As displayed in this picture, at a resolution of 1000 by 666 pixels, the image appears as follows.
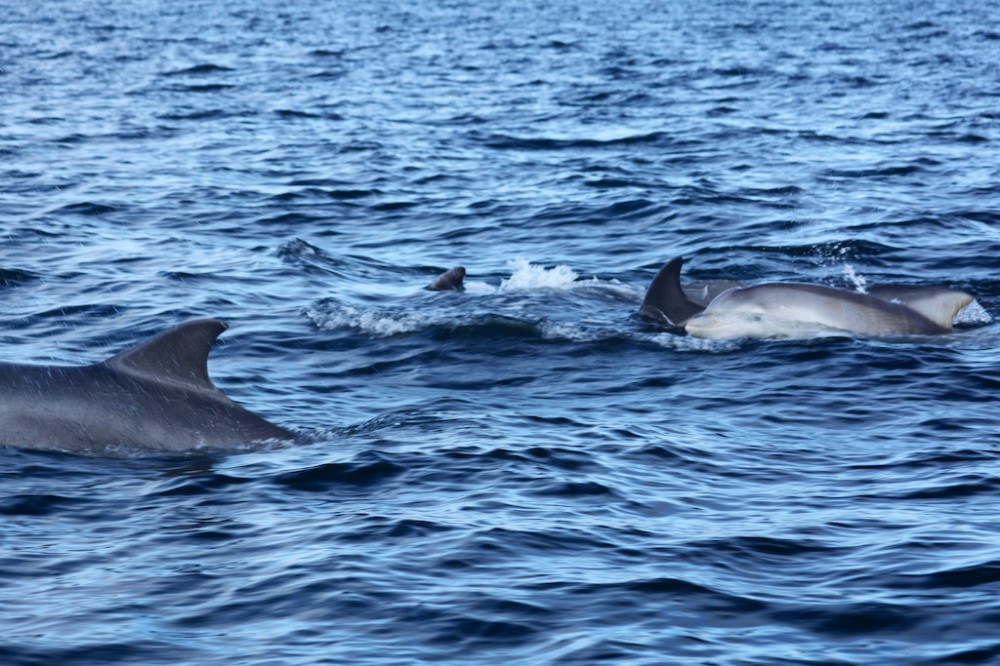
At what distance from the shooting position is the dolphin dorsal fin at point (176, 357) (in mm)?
10797

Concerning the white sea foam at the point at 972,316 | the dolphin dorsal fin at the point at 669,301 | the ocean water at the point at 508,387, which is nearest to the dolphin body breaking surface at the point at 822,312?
the dolphin dorsal fin at the point at 669,301

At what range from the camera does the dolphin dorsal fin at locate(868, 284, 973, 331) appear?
15.3 metres

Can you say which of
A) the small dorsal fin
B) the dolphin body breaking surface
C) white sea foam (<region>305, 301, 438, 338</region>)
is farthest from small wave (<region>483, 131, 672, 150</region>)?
the dolphin body breaking surface

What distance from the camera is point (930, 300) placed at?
15.4 meters

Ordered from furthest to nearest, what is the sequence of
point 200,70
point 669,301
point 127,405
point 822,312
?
point 200,70 → point 669,301 → point 822,312 → point 127,405

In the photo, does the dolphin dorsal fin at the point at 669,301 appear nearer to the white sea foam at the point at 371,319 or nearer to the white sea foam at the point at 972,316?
the white sea foam at the point at 371,319

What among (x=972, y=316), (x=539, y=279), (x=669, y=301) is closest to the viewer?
(x=669, y=301)

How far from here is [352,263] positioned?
19.9 m

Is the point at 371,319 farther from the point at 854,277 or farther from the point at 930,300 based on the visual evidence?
the point at 854,277

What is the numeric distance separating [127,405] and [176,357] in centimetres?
52

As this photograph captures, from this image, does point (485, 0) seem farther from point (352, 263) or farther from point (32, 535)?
point (32, 535)

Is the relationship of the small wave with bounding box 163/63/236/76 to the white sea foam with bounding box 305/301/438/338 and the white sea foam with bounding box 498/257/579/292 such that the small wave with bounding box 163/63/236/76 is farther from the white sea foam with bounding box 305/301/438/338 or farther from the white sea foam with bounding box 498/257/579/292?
the white sea foam with bounding box 305/301/438/338

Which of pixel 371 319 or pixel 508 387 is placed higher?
pixel 371 319

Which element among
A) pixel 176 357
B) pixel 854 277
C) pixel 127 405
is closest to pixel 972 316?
pixel 854 277
